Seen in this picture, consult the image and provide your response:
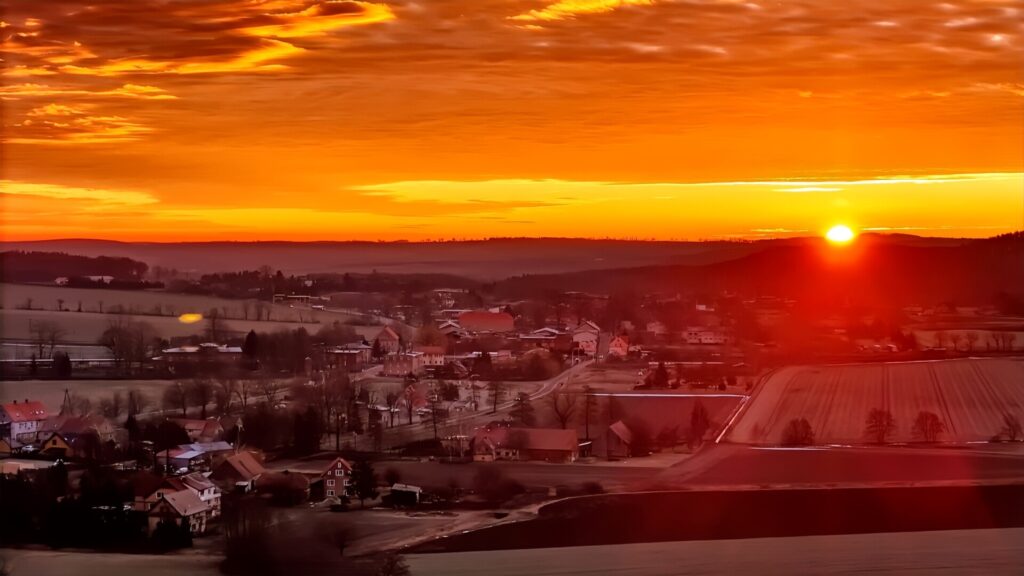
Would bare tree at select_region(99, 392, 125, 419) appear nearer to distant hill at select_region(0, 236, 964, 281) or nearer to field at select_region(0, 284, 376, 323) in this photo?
field at select_region(0, 284, 376, 323)

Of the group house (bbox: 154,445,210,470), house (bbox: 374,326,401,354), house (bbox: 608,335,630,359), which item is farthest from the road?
house (bbox: 374,326,401,354)

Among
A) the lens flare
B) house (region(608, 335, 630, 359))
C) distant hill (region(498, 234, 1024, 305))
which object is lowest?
house (region(608, 335, 630, 359))

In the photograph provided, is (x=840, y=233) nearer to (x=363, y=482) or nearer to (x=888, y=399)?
(x=888, y=399)

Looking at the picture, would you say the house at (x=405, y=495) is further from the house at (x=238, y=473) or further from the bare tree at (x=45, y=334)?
the bare tree at (x=45, y=334)

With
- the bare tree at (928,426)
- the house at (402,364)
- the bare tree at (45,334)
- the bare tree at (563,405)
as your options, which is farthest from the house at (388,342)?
the bare tree at (928,426)

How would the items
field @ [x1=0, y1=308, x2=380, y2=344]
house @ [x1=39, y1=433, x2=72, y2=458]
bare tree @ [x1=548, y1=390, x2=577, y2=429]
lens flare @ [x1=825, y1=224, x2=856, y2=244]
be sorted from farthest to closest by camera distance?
lens flare @ [x1=825, y1=224, x2=856, y2=244], field @ [x1=0, y1=308, x2=380, y2=344], bare tree @ [x1=548, y1=390, x2=577, y2=429], house @ [x1=39, y1=433, x2=72, y2=458]

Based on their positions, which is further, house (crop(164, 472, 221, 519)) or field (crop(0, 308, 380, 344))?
→ field (crop(0, 308, 380, 344))
